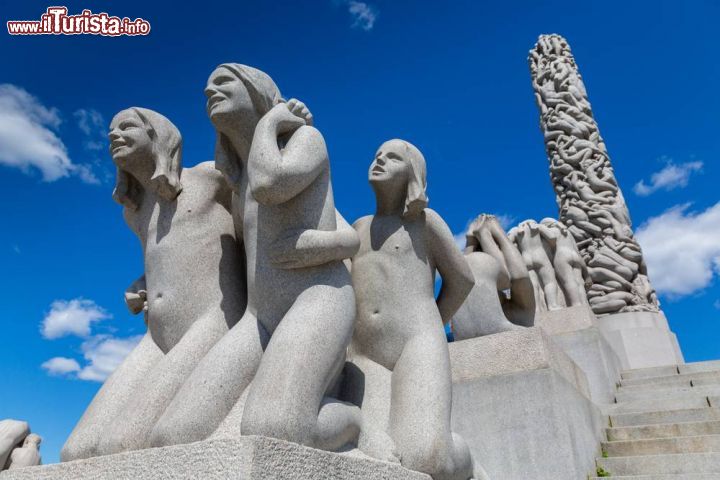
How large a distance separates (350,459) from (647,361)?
11.4 metres

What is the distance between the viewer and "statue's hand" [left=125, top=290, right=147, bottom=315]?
3410 mm

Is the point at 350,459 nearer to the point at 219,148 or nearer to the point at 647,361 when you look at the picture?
the point at 219,148

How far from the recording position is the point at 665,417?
6.55 metres

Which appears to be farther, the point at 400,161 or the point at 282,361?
the point at 400,161

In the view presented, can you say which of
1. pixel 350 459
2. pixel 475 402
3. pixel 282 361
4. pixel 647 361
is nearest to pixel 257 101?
pixel 282 361

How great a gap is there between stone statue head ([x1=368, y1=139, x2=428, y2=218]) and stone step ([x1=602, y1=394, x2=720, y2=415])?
5040 mm

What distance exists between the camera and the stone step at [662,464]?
536 centimetres

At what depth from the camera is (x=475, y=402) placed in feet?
17.8

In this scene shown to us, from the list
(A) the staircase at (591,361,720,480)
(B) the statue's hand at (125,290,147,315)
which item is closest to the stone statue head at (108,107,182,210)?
(B) the statue's hand at (125,290,147,315)

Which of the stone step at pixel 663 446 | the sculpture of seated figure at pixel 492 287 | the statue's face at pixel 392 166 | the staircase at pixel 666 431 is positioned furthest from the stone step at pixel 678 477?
the statue's face at pixel 392 166

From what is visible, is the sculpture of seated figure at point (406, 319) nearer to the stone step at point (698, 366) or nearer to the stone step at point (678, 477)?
the stone step at point (678, 477)

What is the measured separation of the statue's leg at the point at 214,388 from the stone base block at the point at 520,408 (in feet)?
10.5

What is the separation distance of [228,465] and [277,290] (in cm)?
93

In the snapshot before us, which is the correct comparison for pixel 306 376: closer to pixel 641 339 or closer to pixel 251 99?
pixel 251 99
